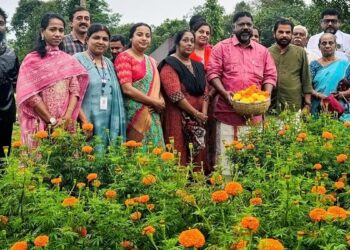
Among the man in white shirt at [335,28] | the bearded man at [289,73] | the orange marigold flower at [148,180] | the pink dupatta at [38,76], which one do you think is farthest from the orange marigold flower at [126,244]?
the man in white shirt at [335,28]

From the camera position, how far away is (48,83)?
4555 mm

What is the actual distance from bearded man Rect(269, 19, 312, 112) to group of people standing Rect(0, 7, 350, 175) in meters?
0.01

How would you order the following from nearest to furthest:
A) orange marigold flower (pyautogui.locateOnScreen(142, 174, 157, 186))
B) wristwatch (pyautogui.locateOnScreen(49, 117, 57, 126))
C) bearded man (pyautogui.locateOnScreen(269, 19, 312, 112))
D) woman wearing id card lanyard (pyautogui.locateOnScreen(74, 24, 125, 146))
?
orange marigold flower (pyautogui.locateOnScreen(142, 174, 157, 186)), wristwatch (pyautogui.locateOnScreen(49, 117, 57, 126)), woman wearing id card lanyard (pyautogui.locateOnScreen(74, 24, 125, 146)), bearded man (pyautogui.locateOnScreen(269, 19, 312, 112))

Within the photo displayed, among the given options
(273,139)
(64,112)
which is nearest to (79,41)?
(64,112)

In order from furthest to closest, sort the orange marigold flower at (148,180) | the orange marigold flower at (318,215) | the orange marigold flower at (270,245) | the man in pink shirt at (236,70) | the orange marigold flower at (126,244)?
the man in pink shirt at (236,70)
the orange marigold flower at (148,180)
the orange marigold flower at (126,244)
the orange marigold flower at (318,215)
the orange marigold flower at (270,245)

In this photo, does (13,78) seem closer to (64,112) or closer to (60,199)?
(64,112)

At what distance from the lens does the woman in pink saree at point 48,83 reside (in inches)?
178

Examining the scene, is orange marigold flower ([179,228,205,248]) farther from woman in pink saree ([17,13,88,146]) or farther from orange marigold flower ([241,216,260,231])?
woman in pink saree ([17,13,88,146])

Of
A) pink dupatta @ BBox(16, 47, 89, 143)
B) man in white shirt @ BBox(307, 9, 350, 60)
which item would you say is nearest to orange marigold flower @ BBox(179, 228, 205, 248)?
pink dupatta @ BBox(16, 47, 89, 143)

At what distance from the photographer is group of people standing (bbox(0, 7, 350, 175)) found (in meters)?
4.59

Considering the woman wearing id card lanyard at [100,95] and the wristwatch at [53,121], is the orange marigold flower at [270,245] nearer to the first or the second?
the wristwatch at [53,121]

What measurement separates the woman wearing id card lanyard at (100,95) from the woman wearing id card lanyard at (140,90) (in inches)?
5.8

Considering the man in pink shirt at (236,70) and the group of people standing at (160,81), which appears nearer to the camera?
the group of people standing at (160,81)

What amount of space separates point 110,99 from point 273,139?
5.04ft
